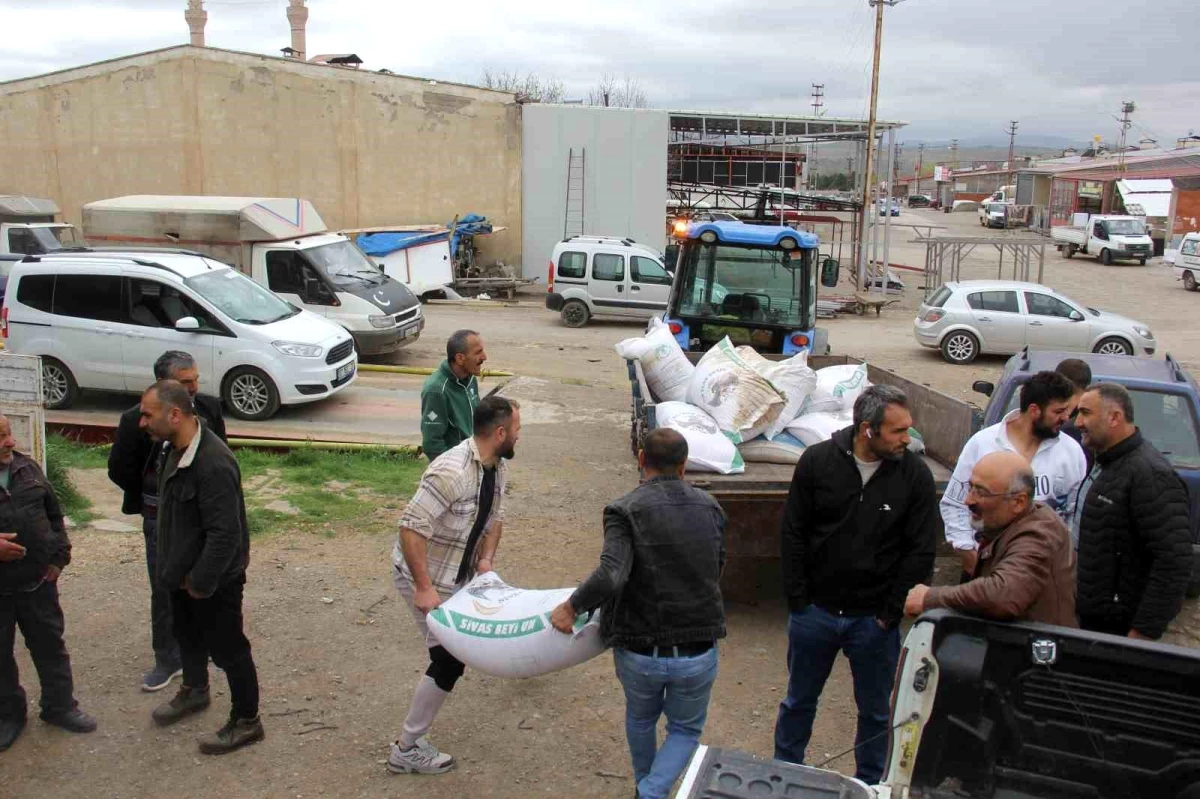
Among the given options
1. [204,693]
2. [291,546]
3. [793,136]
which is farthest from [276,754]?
[793,136]

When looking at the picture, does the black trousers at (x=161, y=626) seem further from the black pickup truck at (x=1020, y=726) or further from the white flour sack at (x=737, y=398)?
the white flour sack at (x=737, y=398)

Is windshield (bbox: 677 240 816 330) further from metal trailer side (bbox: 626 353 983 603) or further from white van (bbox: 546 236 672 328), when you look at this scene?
white van (bbox: 546 236 672 328)

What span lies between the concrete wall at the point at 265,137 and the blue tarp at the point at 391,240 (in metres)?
3.87

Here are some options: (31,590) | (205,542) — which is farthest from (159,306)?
(205,542)

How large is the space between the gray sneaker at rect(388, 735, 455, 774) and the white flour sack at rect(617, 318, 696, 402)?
383 centimetres

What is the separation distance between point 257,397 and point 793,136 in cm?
2751

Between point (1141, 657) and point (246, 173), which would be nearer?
point (1141, 657)

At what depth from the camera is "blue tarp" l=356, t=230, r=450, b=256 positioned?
73.0 ft

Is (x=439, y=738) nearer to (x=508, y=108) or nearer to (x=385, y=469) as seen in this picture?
(x=385, y=469)

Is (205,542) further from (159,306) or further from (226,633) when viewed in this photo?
(159,306)

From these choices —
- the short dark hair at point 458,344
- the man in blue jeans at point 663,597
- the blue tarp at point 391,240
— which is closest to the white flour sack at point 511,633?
the man in blue jeans at point 663,597

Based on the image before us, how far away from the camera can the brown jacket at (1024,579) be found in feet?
10.1

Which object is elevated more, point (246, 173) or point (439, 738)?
point (246, 173)

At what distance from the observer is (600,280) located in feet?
68.4
